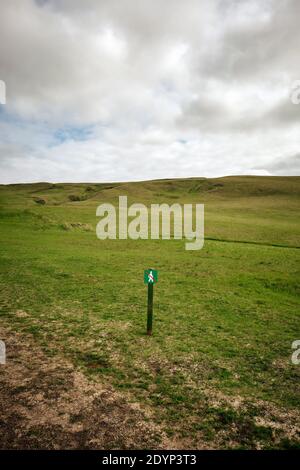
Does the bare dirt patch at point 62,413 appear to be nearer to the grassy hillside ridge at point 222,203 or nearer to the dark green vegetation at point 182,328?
the dark green vegetation at point 182,328

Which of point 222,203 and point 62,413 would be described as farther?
point 222,203

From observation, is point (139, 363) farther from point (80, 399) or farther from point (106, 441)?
point (106, 441)

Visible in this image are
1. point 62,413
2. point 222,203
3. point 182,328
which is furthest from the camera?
point 222,203

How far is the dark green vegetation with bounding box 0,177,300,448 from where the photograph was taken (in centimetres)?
662

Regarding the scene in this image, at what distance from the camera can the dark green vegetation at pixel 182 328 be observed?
21.7 feet

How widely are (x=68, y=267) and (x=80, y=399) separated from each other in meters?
14.3

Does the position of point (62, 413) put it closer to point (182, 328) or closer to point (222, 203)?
point (182, 328)

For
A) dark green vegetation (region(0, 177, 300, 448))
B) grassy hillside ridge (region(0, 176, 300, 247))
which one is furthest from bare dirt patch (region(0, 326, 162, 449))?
grassy hillside ridge (region(0, 176, 300, 247))

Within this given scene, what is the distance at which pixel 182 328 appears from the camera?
1116cm

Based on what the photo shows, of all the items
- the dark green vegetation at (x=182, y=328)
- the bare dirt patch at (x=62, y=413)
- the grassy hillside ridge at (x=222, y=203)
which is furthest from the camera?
the grassy hillside ridge at (x=222, y=203)

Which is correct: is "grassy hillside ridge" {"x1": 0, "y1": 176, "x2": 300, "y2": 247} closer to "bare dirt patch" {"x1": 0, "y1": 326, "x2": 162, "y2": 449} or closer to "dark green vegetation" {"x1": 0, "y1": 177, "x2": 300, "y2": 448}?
"dark green vegetation" {"x1": 0, "y1": 177, "x2": 300, "y2": 448}

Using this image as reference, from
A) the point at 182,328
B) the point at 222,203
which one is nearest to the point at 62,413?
the point at 182,328

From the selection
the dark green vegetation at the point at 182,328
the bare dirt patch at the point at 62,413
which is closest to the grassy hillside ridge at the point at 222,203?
the dark green vegetation at the point at 182,328
